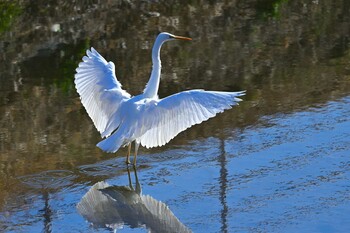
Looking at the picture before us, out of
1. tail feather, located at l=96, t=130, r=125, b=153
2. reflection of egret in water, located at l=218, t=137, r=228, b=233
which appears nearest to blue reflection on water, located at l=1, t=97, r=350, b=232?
reflection of egret in water, located at l=218, t=137, r=228, b=233

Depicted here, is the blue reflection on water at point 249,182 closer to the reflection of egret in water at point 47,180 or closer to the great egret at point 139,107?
the reflection of egret in water at point 47,180

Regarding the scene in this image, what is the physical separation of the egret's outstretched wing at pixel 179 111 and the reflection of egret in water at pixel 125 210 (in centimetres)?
49

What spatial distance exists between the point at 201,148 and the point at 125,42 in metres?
4.11

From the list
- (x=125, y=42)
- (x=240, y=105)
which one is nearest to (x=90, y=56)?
(x=240, y=105)

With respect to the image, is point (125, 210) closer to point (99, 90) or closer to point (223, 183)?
point (223, 183)

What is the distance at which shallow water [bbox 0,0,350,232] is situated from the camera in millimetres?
7184

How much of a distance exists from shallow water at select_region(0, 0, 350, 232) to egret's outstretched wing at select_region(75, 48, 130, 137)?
0.39 meters

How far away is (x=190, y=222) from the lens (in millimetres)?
6953

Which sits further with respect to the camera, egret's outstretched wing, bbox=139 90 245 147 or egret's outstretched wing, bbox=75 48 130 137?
egret's outstretched wing, bbox=75 48 130 137

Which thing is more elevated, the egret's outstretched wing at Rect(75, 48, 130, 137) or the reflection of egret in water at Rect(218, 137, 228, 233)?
the egret's outstretched wing at Rect(75, 48, 130, 137)

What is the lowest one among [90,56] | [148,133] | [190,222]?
[190,222]

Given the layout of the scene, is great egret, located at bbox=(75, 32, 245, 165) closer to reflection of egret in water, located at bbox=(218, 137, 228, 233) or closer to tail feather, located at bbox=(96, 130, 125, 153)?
tail feather, located at bbox=(96, 130, 125, 153)

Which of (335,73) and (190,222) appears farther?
(335,73)

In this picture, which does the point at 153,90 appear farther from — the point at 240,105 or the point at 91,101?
the point at 240,105
